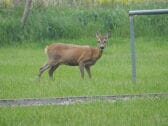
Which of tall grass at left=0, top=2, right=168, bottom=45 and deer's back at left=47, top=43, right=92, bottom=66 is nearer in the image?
deer's back at left=47, top=43, right=92, bottom=66

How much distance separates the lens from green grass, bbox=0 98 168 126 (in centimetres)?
739

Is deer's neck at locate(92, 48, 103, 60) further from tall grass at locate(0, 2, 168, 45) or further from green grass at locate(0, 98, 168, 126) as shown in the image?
tall grass at locate(0, 2, 168, 45)

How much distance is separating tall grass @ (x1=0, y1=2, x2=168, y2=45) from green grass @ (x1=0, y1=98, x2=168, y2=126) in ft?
48.0

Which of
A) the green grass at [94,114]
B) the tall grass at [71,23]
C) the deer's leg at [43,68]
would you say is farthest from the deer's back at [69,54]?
the tall grass at [71,23]

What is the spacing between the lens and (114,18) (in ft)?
81.4

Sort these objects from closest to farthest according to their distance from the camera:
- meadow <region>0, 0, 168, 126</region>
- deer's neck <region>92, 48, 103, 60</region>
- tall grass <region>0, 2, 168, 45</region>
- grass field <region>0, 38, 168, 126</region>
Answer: grass field <region>0, 38, 168, 126</region> < meadow <region>0, 0, 168, 126</region> < deer's neck <region>92, 48, 103, 60</region> < tall grass <region>0, 2, 168, 45</region>

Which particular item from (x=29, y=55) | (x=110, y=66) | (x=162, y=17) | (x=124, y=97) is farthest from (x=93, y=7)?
(x=124, y=97)

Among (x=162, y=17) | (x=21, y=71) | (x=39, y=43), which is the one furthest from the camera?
(x=162, y=17)

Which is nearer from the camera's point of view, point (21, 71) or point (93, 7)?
point (21, 71)

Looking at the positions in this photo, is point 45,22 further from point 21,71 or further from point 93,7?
point 21,71

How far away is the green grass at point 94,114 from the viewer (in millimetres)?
7387

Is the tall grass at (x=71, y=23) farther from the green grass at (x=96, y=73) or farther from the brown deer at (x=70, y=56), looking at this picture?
the brown deer at (x=70, y=56)

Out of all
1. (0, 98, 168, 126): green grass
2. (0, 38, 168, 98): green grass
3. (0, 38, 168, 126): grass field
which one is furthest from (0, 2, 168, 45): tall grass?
(0, 98, 168, 126): green grass

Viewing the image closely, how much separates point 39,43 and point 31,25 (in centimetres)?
121
